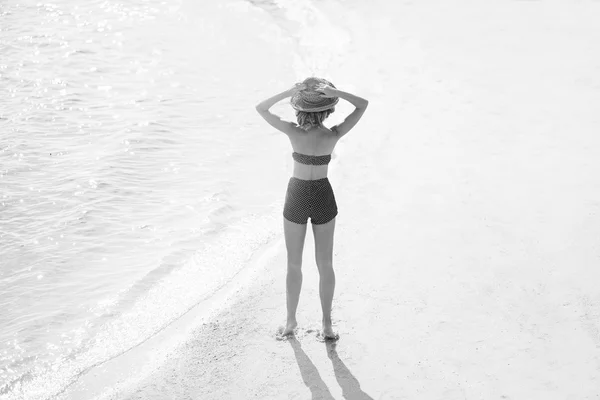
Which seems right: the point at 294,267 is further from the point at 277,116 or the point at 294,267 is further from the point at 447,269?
the point at 447,269

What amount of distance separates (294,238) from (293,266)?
0.27 meters

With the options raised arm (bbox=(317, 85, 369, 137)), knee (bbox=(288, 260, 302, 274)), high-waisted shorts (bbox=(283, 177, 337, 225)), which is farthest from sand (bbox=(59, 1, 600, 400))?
raised arm (bbox=(317, 85, 369, 137))

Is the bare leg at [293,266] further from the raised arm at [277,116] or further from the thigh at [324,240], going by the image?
the raised arm at [277,116]

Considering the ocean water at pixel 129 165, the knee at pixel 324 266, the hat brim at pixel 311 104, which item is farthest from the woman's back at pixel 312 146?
the ocean water at pixel 129 165

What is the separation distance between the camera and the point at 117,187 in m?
10.6

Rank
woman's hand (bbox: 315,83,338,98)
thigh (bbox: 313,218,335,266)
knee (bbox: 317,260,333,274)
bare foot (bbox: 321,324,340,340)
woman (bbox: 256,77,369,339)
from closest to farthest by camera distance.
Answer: woman's hand (bbox: 315,83,338,98), woman (bbox: 256,77,369,339), thigh (bbox: 313,218,335,266), knee (bbox: 317,260,333,274), bare foot (bbox: 321,324,340,340)

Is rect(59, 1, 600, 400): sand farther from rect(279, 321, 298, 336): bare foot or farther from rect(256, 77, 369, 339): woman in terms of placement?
rect(256, 77, 369, 339): woman

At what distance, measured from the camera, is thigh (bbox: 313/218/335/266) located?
624cm

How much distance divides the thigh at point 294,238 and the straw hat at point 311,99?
0.97m

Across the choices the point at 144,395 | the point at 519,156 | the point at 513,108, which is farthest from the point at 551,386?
the point at 513,108

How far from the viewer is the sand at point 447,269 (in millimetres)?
6062

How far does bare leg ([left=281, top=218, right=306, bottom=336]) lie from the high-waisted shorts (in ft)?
0.33

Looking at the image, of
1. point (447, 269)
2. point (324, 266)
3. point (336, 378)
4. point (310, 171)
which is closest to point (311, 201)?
point (310, 171)

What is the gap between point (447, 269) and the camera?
293 inches
